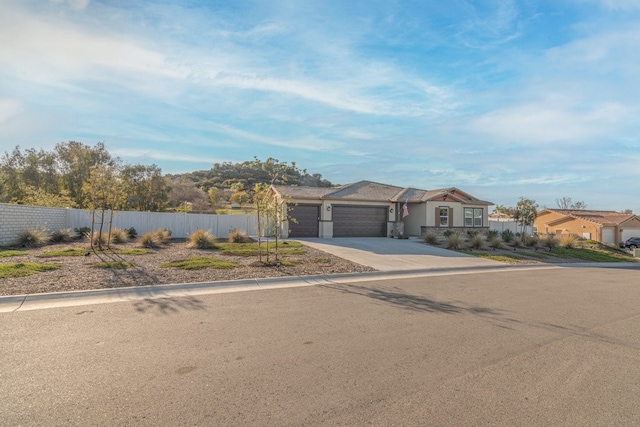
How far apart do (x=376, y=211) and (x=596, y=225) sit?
30.9 meters

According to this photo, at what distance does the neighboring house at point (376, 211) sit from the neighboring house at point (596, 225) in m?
21.0

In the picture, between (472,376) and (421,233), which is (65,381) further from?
(421,233)

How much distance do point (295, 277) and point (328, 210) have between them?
49.3 feet

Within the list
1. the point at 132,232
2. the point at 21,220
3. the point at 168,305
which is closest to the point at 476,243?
the point at 168,305

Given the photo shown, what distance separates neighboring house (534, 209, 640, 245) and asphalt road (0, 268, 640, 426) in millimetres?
42497

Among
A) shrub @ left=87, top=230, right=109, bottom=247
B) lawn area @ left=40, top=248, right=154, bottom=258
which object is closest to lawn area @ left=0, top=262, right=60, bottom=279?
lawn area @ left=40, top=248, right=154, bottom=258

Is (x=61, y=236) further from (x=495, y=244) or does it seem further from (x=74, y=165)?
(x=495, y=244)

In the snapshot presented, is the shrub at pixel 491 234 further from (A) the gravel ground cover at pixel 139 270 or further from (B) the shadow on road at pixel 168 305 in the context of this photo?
(B) the shadow on road at pixel 168 305

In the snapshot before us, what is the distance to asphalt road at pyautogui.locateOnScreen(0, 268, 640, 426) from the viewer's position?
3498 millimetres

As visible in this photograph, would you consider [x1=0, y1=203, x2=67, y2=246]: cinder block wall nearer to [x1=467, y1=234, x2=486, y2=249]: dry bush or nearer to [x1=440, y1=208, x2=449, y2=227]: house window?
[x1=467, y1=234, x2=486, y2=249]: dry bush

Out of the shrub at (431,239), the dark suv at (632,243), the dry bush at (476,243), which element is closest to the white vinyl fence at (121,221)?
the shrub at (431,239)

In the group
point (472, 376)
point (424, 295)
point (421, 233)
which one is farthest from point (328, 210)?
point (472, 376)

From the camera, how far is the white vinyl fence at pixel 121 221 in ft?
52.0

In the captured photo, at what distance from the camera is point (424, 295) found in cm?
891
